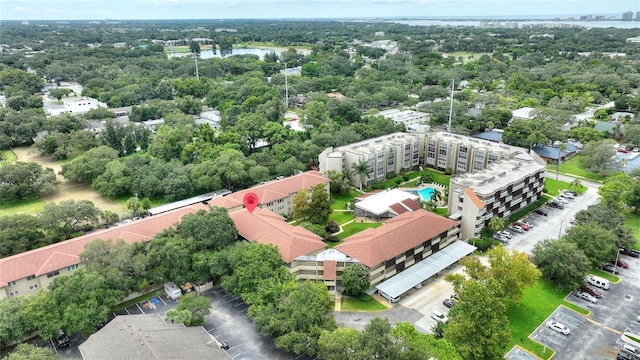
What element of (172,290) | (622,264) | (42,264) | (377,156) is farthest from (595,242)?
(42,264)

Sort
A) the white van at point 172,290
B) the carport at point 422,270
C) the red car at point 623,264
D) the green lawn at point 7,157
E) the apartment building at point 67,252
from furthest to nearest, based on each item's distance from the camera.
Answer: the green lawn at point 7,157 → the red car at point 623,264 → the white van at point 172,290 → the carport at point 422,270 → the apartment building at point 67,252

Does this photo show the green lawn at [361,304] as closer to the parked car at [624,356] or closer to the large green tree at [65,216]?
the parked car at [624,356]

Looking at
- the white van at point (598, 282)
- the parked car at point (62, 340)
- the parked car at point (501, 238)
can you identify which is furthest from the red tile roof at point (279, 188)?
the white van at point (598, 282)

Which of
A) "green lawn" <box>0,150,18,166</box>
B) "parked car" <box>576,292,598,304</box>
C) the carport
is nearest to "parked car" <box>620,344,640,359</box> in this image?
"parked car" <box>576,292,598,304</box>

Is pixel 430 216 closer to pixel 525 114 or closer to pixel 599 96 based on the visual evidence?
pixel 525 114

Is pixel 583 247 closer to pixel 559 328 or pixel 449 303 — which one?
pixel 559 328

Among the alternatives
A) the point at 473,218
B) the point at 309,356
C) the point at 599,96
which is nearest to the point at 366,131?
the point at 473,218
